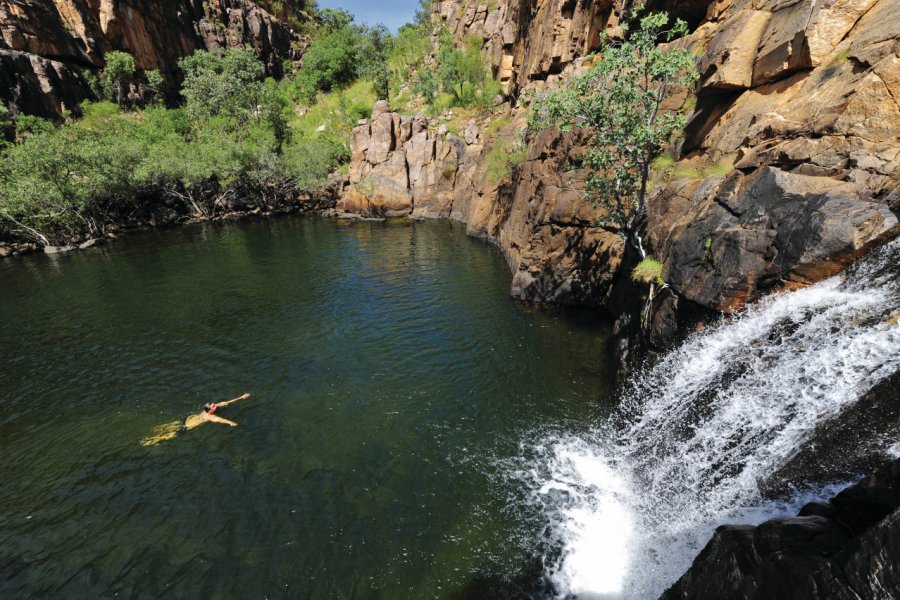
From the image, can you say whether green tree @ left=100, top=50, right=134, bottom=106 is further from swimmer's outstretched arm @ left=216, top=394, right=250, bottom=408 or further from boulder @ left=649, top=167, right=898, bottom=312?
boulder @ left=649, top=167, right=898, bottom=312

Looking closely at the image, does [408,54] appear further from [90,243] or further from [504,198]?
[90,243]

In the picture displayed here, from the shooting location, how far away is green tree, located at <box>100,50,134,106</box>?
234 ft

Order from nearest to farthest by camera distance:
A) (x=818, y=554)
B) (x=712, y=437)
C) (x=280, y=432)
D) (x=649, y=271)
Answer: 1. (x=818, y=554)
2. (x=712, y=437)
3. (x=280, y=432)
4. (x=649, y=271)

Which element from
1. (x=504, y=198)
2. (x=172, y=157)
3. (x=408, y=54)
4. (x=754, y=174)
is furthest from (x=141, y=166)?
(x=408, y=54)

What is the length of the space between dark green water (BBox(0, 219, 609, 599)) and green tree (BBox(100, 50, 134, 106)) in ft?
212

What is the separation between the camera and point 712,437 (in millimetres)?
10352

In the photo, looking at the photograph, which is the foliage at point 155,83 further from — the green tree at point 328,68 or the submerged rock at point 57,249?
the submerged rock at point 57,249

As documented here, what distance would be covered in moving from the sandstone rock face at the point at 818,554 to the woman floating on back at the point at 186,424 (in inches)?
608

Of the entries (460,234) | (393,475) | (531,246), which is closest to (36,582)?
(393,475)

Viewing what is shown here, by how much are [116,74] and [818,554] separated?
342ft

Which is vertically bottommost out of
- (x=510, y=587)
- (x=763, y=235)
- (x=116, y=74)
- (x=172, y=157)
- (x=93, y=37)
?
(x=510, y=587)

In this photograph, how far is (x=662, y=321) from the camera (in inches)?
547

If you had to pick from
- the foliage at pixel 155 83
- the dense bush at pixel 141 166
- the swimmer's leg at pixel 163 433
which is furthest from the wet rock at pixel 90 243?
the foliage at pixel 155 83

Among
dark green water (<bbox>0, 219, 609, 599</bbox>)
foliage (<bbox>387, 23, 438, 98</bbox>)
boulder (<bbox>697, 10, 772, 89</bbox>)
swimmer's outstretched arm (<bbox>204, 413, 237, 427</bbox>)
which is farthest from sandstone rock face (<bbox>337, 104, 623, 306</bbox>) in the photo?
foliage (<bbox>387, 23, 438, 98</bbox>)
